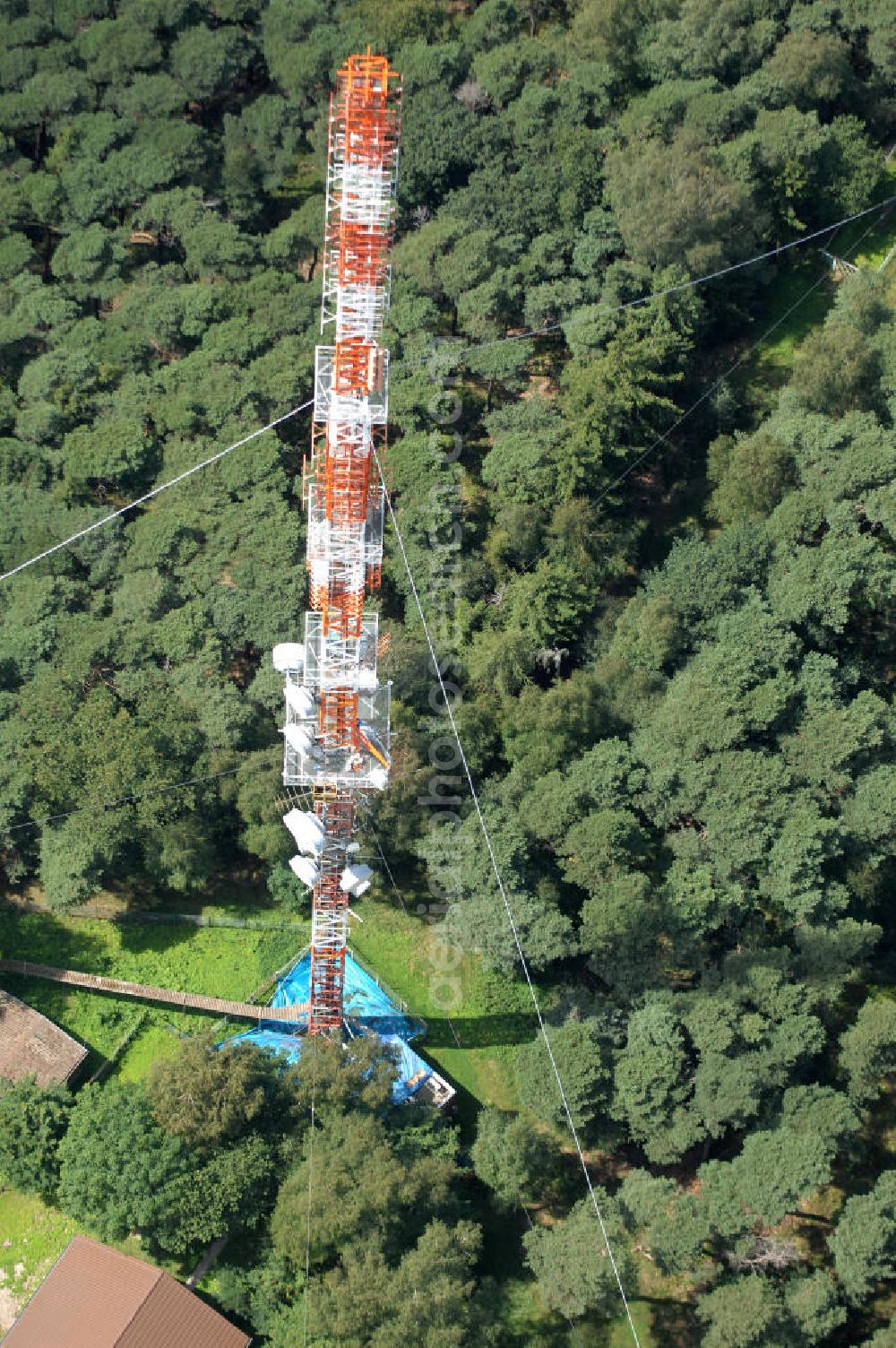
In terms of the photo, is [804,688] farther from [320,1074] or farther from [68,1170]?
[68,1170]

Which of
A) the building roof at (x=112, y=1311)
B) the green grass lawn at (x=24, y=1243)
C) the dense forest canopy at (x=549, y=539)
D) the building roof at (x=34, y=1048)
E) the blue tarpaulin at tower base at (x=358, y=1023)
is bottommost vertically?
the green grass lawn at (x=24, y=1243)

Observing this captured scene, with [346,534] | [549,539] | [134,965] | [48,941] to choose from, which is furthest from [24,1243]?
[549,539]

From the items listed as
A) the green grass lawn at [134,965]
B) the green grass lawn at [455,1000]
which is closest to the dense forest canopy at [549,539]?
the green grass lawn at [455,1000]

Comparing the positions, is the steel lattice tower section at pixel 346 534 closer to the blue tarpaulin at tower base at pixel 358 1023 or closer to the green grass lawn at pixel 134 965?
the blue tarpaulin at tower base at pixel 358 1023

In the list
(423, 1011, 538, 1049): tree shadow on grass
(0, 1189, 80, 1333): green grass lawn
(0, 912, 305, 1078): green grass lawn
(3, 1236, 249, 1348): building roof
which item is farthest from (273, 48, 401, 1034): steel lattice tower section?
(0, 1189, 80, 1333): green grass lawn

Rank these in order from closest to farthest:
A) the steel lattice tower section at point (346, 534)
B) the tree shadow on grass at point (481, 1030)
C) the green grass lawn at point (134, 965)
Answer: the steel lattice tower section at point (346, 534)
the green grass lawn at point (134, 965)
the tree shadow on grass at point (481, 1030)

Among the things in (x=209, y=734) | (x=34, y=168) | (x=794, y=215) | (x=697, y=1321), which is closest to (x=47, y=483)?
(x=209, y=734)
